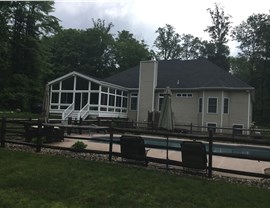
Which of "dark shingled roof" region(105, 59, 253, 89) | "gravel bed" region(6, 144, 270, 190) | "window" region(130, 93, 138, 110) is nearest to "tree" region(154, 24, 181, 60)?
"dark shingled roof" region(105, 59, 253, 89)

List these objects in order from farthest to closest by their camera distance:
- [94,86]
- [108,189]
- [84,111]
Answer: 1. [94,86]
2. [84,111]
3. [108,189]

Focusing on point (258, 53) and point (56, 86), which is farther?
point (258, 53)

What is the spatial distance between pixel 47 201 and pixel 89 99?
20.5 metres

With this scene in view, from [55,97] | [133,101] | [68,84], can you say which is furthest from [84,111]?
[133,101]

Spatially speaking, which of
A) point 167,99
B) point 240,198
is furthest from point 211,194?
point 167,99

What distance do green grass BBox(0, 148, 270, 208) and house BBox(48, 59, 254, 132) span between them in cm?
1776

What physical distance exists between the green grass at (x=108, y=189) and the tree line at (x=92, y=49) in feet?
83.1

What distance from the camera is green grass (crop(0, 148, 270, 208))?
5238mm

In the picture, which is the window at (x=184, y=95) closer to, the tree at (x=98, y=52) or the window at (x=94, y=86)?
the window at (x=94, y=86)

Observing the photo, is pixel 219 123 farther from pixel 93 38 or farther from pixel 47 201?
pixel 93 38

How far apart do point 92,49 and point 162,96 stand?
22.6 metres

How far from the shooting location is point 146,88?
27.9m

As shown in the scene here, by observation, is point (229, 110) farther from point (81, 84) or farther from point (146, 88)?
point (81, 84)

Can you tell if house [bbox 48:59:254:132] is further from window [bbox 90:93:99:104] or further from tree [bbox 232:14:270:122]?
tree [bbox 232:14:270:122]
